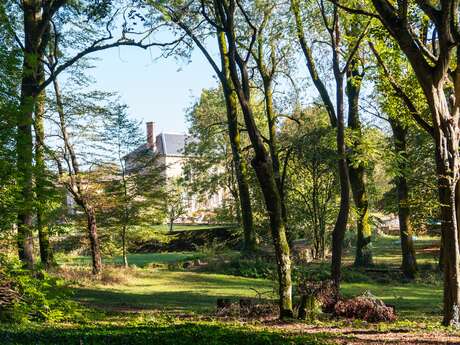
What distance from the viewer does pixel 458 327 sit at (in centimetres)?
885

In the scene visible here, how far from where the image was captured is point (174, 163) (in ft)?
101

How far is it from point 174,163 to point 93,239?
1022 centimetres

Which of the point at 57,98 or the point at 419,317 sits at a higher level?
the point at 57,98

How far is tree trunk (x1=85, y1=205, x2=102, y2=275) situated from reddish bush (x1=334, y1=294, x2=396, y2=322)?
11.9m

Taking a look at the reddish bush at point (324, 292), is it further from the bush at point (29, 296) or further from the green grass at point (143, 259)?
the green grass at point (143, 259)

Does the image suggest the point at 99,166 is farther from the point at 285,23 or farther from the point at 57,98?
the point at 285,23

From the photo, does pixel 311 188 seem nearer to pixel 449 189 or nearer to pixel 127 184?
pixel 127 184

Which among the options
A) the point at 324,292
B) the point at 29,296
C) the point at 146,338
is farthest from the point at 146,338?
the point at 324,292

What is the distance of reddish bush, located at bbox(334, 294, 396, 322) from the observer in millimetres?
10990

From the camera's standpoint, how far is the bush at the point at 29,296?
8828mm

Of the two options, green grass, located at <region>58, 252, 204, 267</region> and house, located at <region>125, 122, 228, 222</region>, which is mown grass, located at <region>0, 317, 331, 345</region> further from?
house, located at <region>125, 122, 228, 222</region>

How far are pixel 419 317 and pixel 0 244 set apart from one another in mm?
8896

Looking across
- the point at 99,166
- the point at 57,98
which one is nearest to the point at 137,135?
the point at 99,166

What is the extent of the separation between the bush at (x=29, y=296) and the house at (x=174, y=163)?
47.1 feet
